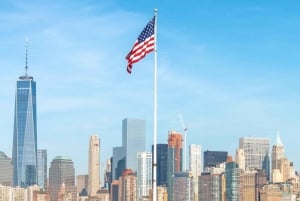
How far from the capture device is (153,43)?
45.0 metres

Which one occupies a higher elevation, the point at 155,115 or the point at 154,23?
the point at 154,23

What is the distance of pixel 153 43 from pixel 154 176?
23.1ft

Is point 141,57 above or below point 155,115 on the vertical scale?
above

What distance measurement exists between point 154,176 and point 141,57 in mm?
6301

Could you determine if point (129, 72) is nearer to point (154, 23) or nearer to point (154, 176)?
point (154, 23)

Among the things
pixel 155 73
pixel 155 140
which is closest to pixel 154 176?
pixel 155 140

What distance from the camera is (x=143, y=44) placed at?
4491 centimetres

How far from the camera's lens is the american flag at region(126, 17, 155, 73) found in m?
44.8

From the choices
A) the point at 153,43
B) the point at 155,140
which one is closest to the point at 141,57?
the point at 153,43

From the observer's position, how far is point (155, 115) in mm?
44656

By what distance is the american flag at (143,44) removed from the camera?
44.8 metres

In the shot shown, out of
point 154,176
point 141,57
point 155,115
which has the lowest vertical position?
point 154,176

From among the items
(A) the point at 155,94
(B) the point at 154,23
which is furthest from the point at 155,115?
(B) the point at 154,23

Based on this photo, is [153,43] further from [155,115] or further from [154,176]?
[154,176]
